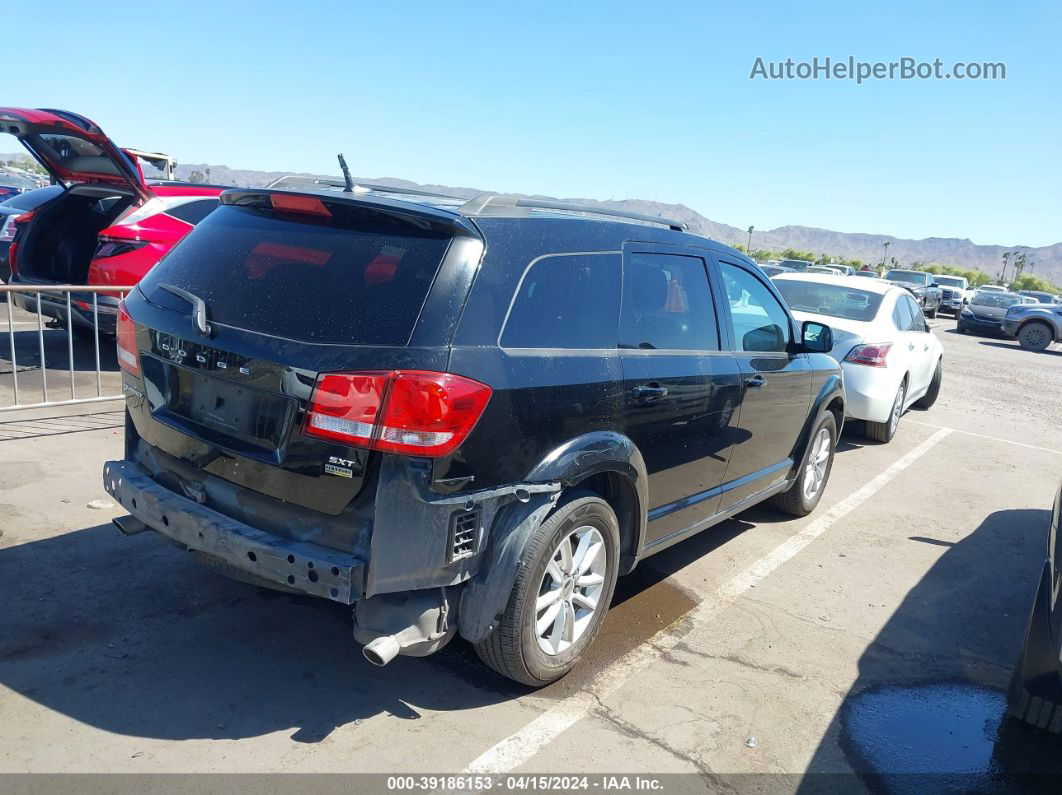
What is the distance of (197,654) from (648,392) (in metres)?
2.25

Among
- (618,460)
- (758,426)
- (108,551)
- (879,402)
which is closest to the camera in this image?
(618,460)

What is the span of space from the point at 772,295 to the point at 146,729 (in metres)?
4.21

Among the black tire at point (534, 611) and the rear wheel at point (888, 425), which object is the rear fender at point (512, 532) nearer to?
the black tire at point (534, 611)

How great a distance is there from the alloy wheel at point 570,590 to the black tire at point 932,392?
8.90 meters

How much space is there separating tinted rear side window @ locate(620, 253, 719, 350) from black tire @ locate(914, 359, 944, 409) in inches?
309

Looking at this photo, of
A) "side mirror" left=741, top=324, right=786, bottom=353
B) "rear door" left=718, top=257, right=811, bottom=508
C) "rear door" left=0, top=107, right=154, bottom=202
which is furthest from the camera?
"rear door" left=0, top=107, right=154, bottom=202

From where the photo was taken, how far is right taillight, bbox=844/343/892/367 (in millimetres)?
8133

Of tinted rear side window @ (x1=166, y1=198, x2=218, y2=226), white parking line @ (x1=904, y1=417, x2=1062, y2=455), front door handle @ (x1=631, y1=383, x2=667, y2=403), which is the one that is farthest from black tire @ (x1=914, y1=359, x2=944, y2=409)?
tinted rear side window @ (x1=166, y1=198, x2=218, y2=226)

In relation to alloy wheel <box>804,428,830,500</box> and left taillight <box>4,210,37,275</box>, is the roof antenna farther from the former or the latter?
left taillight <box>4,210,37,275</box>

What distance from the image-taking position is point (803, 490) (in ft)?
19.7

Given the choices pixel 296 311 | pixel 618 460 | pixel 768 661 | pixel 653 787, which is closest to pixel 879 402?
pixel 768 661

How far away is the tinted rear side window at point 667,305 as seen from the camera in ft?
12.5

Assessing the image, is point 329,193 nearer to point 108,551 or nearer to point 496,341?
A: point 496,341

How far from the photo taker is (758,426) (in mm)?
4883
